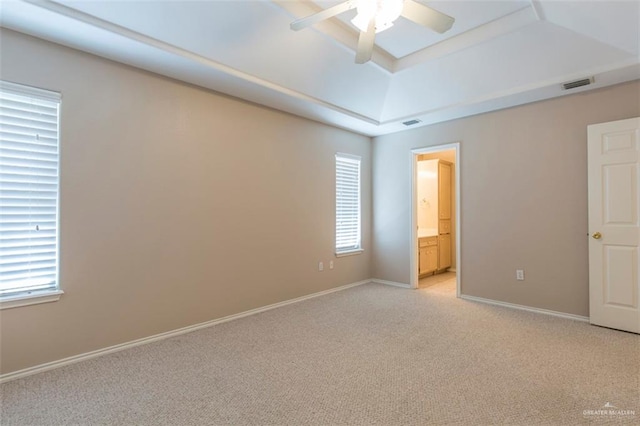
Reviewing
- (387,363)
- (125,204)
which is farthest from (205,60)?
(387,363)

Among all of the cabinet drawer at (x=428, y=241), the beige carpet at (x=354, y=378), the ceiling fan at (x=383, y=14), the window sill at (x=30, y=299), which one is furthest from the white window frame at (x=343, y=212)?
the window sill at (x=30, y=299)

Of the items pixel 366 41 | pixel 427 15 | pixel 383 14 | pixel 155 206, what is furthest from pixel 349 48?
pixel 155 206

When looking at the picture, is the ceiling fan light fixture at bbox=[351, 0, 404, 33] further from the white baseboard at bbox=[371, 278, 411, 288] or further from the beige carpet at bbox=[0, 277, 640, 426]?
the white baseboard at bbox=[371, 278, 411, 288]

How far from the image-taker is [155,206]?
3094 millimetres

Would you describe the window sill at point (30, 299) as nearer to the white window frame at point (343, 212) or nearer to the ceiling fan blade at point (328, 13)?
the ceiling fan blade at point (328, 13)

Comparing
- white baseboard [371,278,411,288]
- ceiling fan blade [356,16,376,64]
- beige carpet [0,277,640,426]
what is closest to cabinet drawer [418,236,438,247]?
white baseboard [371,278,411,288]

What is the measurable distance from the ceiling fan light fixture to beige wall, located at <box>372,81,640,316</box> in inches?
110

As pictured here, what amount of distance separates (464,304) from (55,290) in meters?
4.44

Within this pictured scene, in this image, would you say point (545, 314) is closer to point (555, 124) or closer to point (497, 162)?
point (497, 162)

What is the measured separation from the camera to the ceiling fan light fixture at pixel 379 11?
6.75ft

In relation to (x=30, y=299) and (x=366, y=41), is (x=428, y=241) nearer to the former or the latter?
(x=366, y=41)

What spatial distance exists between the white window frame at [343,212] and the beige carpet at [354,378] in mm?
1729

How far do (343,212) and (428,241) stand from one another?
6.10 ft

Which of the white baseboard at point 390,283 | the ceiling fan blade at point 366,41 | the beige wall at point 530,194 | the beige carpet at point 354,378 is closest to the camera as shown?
the beige carpet at point 354,378
